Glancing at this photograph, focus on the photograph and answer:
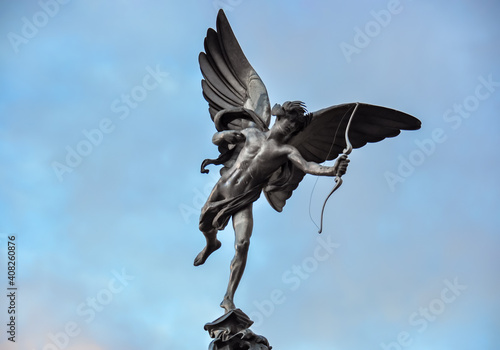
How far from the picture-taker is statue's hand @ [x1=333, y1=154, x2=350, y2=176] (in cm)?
1259

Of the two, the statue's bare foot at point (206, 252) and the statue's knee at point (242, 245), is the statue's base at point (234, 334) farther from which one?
the statue's bare foot at point (206, 252)

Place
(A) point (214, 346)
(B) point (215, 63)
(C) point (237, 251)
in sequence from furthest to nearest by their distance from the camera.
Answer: (B) point (215, 63)
(C) point (237, 251)
(A) point (214, 346)

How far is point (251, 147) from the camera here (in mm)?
13734

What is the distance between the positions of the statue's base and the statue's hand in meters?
2.18

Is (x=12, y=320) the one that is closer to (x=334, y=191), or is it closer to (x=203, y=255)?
(x=203, y=255)

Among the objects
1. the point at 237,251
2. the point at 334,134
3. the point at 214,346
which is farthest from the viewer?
the point at 334,134

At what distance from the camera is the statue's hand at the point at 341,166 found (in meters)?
12.6

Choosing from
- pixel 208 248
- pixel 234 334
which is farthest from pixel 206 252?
pixel 234 334

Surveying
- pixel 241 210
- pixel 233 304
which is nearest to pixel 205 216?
pixel 241 210

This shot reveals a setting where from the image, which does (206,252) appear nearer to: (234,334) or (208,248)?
(208,248)

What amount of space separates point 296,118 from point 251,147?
737 millimetres

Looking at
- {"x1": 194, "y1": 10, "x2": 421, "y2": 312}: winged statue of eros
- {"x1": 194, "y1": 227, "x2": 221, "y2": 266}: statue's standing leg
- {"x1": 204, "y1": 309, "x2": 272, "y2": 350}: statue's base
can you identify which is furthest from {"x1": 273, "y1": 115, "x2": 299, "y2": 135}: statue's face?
{"x1": 204, "y1": 309, "x2": 272, "y2": 350}: statue's base

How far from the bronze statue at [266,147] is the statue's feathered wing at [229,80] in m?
0.02

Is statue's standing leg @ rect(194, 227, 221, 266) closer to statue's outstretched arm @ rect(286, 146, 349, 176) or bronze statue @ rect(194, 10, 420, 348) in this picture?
bronze statue @ rect(194, 10, 420, 348)
